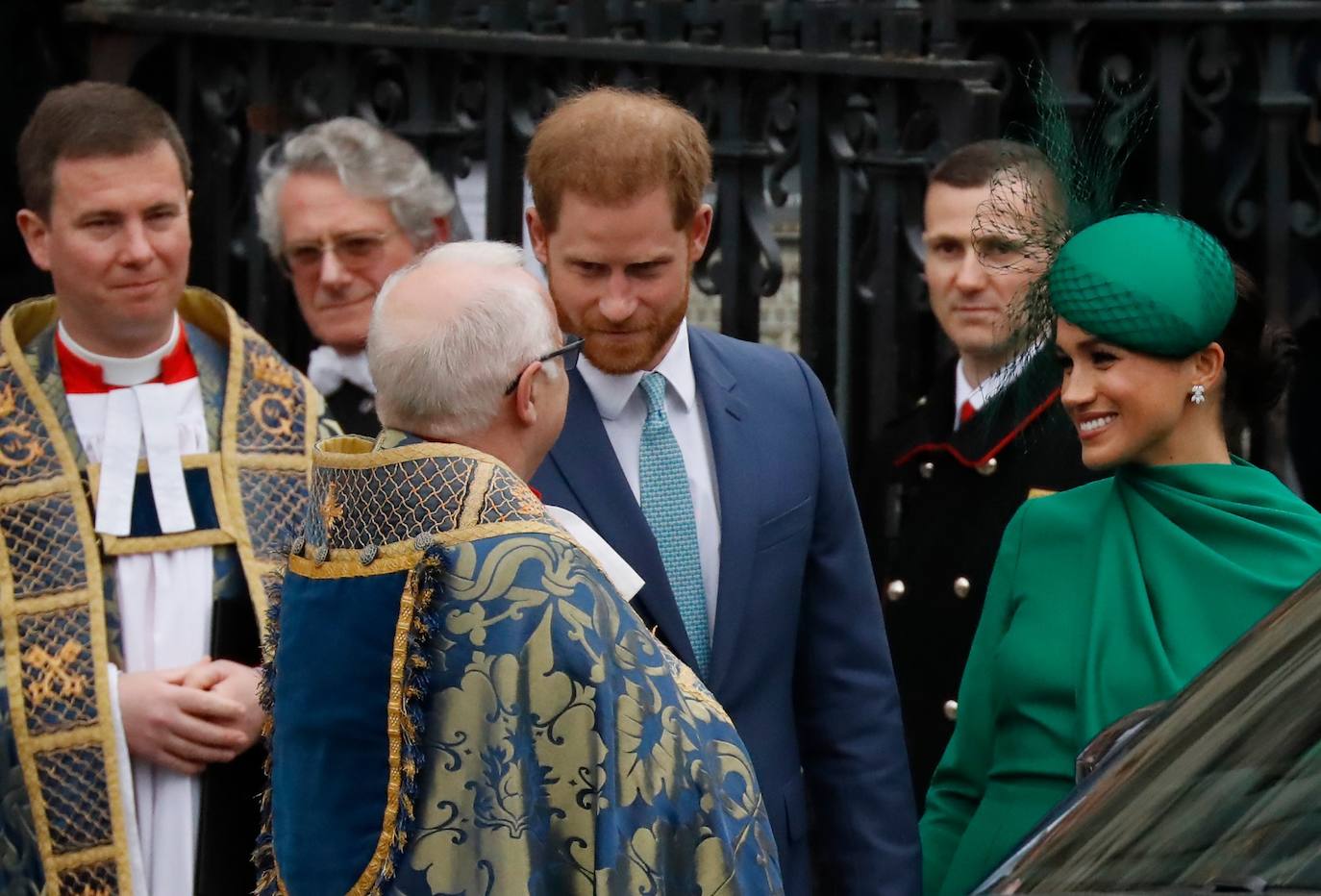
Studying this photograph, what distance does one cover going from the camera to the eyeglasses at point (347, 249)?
583 centimetres

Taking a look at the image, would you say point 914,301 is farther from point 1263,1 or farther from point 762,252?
point 1263,1

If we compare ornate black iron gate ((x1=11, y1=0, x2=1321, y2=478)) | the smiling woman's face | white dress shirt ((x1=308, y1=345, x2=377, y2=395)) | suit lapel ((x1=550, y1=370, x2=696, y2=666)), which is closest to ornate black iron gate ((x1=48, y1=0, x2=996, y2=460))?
ornate black iron gate ((x1=11, y1=0, x2=1321, y2=478))

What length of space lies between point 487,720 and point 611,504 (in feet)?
2.81

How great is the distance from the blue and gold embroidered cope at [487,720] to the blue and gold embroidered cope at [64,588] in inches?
49.5

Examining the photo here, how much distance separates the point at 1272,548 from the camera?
12.5 feet

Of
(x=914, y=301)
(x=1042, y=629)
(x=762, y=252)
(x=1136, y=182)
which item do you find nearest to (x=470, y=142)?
(x=762, y=252)

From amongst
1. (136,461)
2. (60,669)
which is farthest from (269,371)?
(60,669)

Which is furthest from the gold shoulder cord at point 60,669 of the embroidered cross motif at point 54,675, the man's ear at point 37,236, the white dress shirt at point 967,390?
the white dress shirt at point 967,390

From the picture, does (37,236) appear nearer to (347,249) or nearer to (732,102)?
(347,249)

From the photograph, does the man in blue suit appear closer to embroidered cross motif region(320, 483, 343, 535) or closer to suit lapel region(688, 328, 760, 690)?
suit lapel region(688, 328, 760, 690)

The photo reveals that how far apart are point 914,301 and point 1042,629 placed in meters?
2.19

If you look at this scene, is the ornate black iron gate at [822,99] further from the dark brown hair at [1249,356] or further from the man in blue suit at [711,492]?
the dark brown hair at [1249,356]

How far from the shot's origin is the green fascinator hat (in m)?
3.79

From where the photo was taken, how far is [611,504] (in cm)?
416
